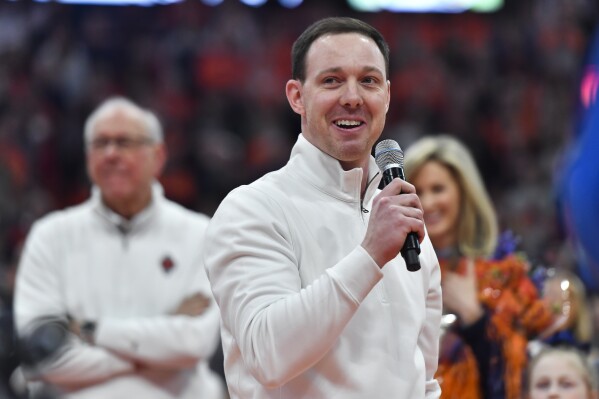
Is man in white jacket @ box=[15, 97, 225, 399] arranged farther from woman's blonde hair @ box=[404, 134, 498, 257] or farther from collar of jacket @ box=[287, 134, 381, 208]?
collar of jacket @ box=[287, 134, 381, 208]

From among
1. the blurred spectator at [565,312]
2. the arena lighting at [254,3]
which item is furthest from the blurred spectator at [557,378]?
the arena lighting at [254,3]

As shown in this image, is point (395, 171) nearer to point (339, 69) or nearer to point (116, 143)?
point (339, 69)

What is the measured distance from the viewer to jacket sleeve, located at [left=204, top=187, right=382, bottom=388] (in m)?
2.95

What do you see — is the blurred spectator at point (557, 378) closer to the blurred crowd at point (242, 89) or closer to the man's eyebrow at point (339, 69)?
the man's eyebrow at point (339, 69)

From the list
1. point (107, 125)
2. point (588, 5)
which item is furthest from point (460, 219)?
point (588, 5)

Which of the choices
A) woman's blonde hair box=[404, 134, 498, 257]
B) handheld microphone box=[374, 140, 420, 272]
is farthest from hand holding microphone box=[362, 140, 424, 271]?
woman's blonde hair box=[404, 134, 498, 257]

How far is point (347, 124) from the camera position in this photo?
331cm

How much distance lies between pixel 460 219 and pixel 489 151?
333 inches

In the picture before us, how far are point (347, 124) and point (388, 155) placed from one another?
0.15 m

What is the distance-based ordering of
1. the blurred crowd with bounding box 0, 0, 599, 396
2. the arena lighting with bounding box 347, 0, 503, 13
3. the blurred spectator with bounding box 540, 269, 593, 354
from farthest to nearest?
the arena lighting with bounding box 347, 0, 503, 13 < the blurred crowd with bounding box 0, 0, 599, 396 < the blurred spectator with bounding box 540, 269, 593, 354

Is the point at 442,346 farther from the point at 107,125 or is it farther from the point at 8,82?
the point at 8,82

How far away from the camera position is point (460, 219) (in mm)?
5480

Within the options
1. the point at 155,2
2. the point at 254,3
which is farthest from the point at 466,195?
the point at 254,3

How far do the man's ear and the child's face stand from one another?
219 centimetres
